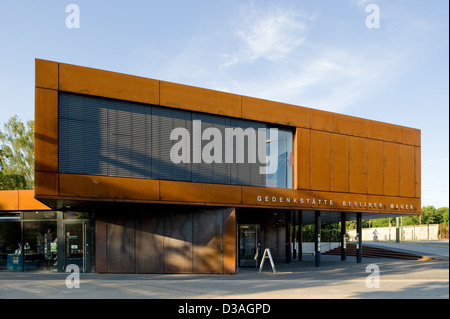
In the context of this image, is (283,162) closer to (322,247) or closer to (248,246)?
(248,246)

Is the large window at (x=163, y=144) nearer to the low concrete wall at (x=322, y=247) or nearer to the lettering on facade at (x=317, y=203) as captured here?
the lettering on facade at (x=317, y=203)

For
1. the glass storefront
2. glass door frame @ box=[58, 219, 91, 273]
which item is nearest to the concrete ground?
glass door frame @ box=[58, 219, 91, 273]

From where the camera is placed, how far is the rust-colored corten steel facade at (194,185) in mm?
16266

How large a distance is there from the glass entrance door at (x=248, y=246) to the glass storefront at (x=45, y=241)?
755 cm

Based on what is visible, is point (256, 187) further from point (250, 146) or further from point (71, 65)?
point (71, 65)

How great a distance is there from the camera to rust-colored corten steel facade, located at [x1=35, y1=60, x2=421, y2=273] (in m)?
16.3

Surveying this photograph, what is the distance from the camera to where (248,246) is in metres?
22.9

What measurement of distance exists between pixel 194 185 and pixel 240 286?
17.1 ft

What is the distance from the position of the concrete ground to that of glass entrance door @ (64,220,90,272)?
86 centimetres

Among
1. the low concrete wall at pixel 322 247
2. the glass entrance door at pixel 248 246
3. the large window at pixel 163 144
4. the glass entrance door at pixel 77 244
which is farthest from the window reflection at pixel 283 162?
the low concrete wall at pixel 322 247

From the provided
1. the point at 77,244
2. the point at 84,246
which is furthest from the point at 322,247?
the point at 77,244

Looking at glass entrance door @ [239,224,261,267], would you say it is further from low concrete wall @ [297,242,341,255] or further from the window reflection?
low concrete wall @ [297,242,341,255]

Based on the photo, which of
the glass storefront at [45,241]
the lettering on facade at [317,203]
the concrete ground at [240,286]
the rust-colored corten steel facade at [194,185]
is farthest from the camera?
the lettering on facade at [317,203]
